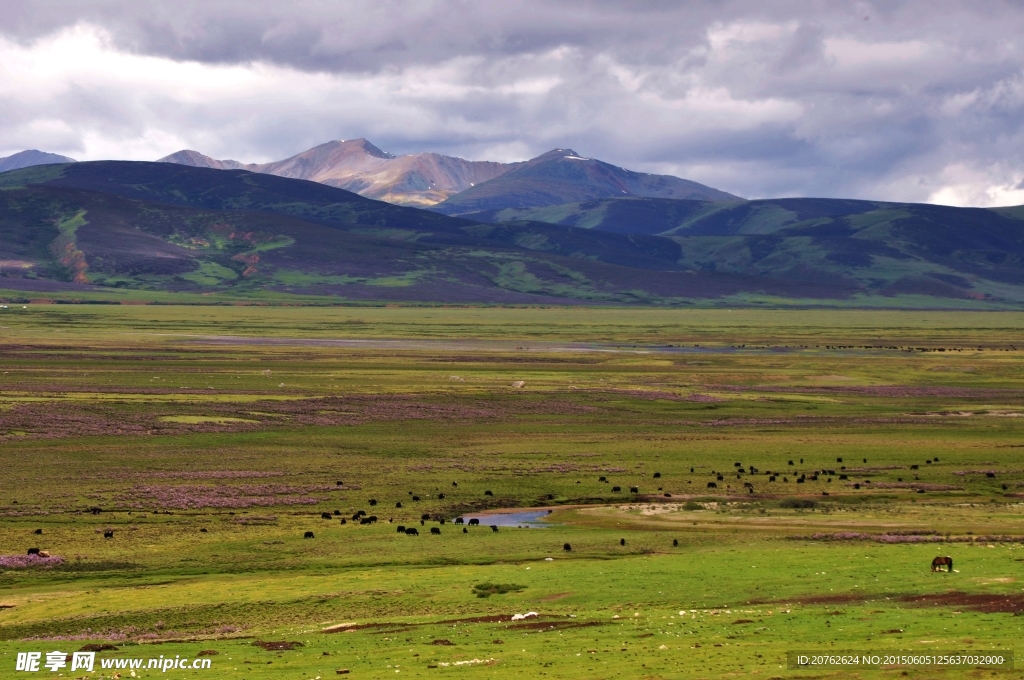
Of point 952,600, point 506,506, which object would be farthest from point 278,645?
point 506,506

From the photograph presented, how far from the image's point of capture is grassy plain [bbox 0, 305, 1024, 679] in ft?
103

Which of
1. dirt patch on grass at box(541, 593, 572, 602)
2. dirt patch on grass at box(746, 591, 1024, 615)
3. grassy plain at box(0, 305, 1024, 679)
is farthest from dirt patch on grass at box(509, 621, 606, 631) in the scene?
dirt patch on grass at box(746, 591, 1024, 615)

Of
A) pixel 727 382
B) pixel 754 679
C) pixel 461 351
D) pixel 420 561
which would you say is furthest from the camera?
pixel 461 351

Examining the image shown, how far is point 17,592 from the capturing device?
4050 centimetres

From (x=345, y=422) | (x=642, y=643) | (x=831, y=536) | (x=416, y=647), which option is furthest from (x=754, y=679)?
(x=345, y=422)

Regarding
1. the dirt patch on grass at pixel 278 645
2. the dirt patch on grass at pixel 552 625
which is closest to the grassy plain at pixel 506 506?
the dirt patch on grass at pixel 552 625

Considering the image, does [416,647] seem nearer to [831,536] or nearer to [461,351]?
[831,536]

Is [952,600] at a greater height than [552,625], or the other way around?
[952,600]

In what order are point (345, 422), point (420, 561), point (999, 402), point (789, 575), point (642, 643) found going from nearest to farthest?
1. point (642, 643)
2. point (789, 575)
3. point (420, 561)
4. point (345, 422)
5. point (999, 402)

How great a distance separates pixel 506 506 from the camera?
60.3m

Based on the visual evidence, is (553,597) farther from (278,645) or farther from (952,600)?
(952,600)

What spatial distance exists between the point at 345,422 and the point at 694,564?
5035 centimetres

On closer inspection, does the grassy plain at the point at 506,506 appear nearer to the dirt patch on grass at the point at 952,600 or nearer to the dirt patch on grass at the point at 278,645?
the dirt patch on grass at the point at 952,600

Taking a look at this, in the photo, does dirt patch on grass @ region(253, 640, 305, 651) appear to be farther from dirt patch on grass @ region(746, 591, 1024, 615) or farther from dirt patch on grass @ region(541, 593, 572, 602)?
dirt patch on grass @ region(746, 591, 1024, 615)
